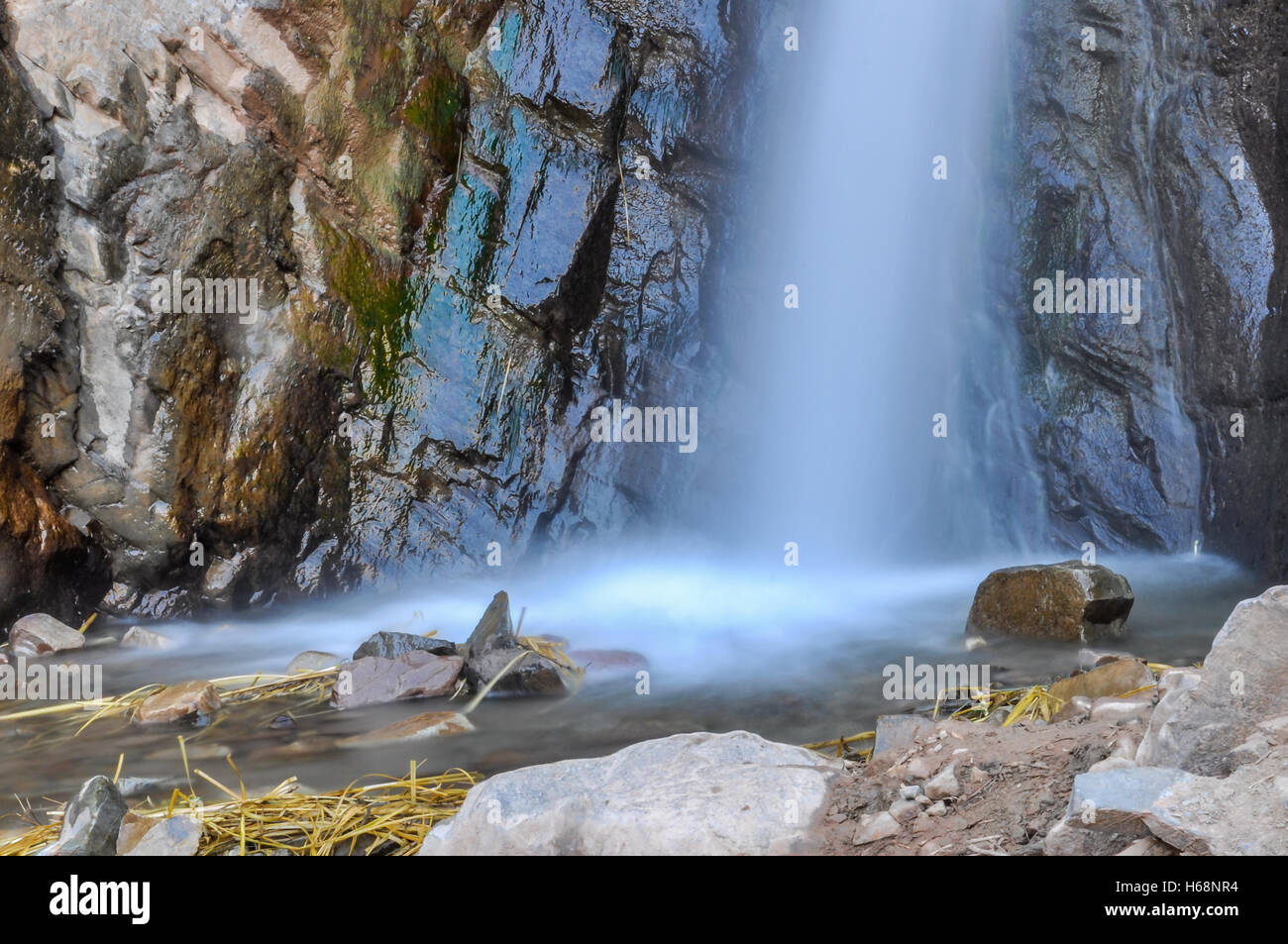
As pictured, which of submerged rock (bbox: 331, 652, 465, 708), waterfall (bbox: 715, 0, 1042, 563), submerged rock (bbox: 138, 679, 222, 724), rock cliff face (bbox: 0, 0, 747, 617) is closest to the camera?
submerged rock (bbox: 138, 679, 222, 724)

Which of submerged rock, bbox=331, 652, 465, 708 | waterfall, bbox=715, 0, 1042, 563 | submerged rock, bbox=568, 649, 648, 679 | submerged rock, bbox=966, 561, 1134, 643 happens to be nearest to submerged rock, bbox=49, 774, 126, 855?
submerged rock, bbox=331, 652, 465, 708

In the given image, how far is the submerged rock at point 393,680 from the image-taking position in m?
4.89

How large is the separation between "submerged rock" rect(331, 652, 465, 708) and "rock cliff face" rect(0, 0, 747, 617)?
2.39m

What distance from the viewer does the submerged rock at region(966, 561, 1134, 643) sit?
18.3 ft

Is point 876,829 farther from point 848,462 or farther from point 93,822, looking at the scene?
point 848,462

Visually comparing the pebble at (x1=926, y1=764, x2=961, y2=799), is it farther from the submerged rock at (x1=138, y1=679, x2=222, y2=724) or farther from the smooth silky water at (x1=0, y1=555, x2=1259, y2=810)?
the submerged rock at (x1=138, y1=679, x2=222, y2=724)

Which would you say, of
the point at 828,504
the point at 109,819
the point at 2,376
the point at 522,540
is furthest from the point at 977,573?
the point at 2,376

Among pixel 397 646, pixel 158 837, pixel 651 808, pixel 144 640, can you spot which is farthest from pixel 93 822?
pixel 144 640

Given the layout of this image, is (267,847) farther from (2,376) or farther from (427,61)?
(427,61)

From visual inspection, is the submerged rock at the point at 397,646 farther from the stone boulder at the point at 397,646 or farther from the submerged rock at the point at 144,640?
the submerged rock at the point at 144,640

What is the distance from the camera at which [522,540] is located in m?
7.71

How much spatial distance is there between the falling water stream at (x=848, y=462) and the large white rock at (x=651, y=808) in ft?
8.63

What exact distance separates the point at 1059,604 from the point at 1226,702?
11.1 feet

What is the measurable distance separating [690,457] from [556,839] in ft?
19.9
